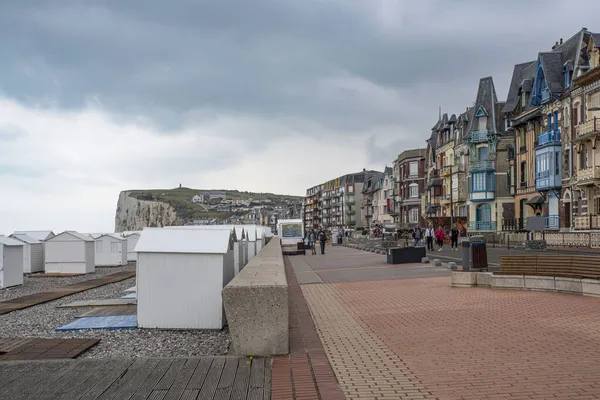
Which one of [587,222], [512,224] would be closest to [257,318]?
[587,222]

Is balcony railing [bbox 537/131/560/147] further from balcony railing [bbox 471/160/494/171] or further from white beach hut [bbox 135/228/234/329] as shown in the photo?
white beach hut [bbox 135/228/234/329]

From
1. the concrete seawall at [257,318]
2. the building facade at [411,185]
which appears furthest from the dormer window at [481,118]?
the concrete seawall at [257,318]

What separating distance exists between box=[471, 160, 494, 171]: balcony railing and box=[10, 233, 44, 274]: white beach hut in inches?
1568

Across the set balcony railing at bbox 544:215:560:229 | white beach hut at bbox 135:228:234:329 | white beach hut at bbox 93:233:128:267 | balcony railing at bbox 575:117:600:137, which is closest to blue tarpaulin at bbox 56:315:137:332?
white beach hut at bbox 135:228:234:329

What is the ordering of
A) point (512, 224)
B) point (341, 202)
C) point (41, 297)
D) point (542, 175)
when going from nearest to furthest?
point (41, 297) < point (542, 175) < point (512, 224) < point (341, 202)

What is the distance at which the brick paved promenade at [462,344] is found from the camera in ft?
18.2

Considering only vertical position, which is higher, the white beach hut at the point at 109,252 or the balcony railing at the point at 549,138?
the balcony railing at the point at 549,138

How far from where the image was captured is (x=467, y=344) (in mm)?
7539

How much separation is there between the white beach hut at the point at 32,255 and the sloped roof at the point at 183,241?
2007 cm

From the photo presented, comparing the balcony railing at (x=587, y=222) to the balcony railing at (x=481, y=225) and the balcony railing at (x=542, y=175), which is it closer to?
the balcony railing at (x=542, y=175)

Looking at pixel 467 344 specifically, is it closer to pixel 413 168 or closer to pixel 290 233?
pixel 290 233

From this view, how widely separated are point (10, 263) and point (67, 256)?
6.28 meters

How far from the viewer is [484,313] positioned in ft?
33.5

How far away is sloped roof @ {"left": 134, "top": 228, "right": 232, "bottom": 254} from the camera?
10.1 metres
